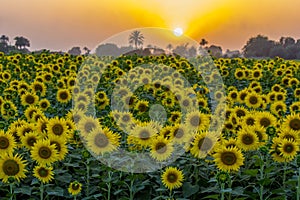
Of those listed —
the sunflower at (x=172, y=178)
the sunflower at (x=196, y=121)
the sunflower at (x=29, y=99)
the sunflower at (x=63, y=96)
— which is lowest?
the sunflower at (x=172, y=178)

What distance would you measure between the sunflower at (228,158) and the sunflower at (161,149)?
637 mm

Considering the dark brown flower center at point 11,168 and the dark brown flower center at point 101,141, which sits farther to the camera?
the dark brown flower center at point 101,141

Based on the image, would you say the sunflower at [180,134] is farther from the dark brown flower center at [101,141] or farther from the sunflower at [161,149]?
the dark brown flower center at [101,141]

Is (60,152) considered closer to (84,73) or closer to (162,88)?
(162,88)

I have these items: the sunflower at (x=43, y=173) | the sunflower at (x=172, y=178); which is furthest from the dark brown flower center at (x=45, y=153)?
the sunflower at (x=172, y=178)

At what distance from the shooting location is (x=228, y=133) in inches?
266

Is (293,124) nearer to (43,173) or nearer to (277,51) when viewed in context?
(43,173)

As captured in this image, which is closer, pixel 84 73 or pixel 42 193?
pixel 42 193

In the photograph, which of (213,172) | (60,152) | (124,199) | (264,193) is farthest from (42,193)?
(264,193)

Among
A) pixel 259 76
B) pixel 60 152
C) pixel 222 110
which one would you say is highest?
pixel 259 76

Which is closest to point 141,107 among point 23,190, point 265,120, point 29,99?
point 29,99

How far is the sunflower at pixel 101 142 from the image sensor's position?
5629 mm

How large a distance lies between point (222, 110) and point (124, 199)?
293 centimetres

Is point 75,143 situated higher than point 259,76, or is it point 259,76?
point 259,76
